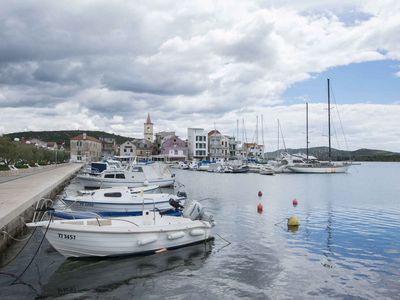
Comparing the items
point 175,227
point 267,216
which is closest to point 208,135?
point 267,216

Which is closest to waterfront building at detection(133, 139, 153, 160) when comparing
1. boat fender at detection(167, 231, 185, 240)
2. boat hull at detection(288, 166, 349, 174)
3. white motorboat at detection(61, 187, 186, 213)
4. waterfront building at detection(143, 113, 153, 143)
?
waterfront building at detection(143, 113, 153, 143)

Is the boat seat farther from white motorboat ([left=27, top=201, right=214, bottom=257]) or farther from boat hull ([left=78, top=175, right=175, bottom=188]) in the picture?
boat hull ([left=78, top=175, right=175, bottom=188])

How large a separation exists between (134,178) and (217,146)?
8724cm

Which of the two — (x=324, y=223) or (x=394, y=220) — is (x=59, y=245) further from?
(x=394, y=220)

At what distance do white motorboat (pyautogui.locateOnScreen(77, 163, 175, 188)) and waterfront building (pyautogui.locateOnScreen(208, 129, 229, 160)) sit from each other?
271ft

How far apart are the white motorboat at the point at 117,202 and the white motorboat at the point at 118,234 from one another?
5.14 meters

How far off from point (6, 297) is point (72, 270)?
2.62 meters

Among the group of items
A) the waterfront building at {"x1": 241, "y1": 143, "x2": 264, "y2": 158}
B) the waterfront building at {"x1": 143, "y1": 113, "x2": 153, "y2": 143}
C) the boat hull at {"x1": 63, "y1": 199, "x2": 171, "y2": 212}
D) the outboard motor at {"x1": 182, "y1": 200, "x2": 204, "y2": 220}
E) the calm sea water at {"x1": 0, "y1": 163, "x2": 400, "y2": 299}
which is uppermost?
the waterfront building at {"x1": 143, "y1": 113, "x2": 153, "y2": 143}

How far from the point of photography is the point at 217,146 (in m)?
129

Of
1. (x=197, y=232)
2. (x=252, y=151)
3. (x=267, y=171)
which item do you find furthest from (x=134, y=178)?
(x=252, y=151)

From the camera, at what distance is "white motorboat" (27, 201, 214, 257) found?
13.2m

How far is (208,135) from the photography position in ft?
434

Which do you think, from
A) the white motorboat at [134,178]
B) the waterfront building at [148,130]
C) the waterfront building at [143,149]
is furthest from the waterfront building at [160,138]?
the white motorboat at [134,178]

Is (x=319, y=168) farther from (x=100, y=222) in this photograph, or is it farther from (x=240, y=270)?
(x=100, y=222)
